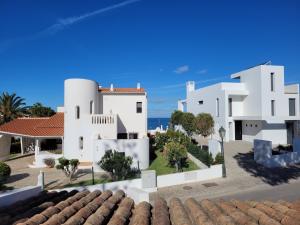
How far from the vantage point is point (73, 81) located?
75.4 ft

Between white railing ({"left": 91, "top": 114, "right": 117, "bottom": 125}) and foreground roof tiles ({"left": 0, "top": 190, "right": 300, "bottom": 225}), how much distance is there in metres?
Answer: 14.5

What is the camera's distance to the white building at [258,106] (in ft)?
101

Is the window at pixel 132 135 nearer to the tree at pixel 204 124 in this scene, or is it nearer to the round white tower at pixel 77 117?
the round white tower at pixel 77 117

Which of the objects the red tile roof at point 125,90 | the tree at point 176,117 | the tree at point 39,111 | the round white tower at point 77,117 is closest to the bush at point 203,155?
the red tile roof at point 125,90

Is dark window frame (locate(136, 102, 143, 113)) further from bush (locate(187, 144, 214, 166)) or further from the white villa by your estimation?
bush (locate(187, 144, 214, 166))

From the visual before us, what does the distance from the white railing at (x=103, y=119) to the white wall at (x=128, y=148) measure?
102 inches

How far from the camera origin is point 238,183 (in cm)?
1619

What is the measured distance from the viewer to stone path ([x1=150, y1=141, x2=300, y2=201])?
14664mm

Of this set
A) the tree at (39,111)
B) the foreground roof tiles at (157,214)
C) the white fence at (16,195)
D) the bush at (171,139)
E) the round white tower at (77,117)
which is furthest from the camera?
the tree at (39,111)

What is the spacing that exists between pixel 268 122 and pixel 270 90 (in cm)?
Result: 408

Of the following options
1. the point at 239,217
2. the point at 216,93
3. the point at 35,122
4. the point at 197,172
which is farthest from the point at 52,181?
the point at 216,93

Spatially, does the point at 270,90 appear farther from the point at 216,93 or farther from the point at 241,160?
the point at 241,160

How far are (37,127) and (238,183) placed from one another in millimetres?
20481

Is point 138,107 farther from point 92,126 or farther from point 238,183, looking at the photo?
point 238,183
